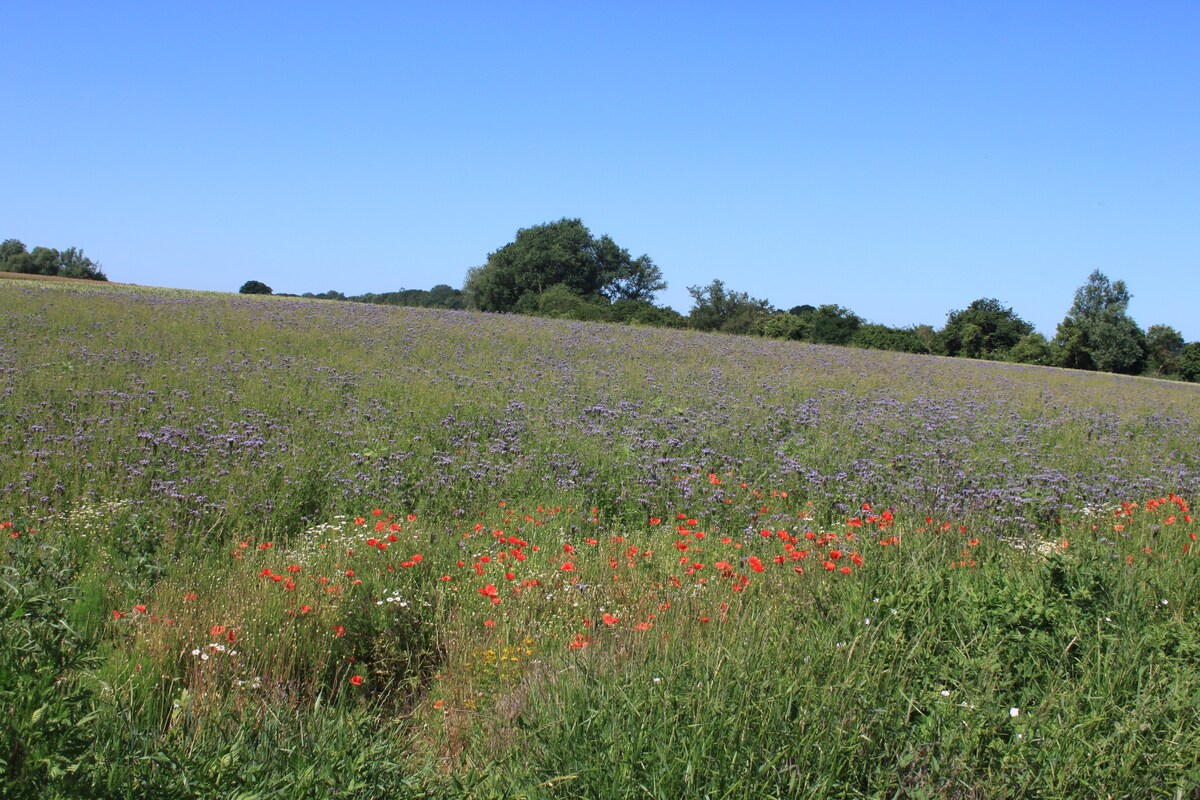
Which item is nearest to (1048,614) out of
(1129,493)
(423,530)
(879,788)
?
(879,788)

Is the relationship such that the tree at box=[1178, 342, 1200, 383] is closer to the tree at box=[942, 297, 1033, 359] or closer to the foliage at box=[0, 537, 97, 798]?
the tree at box=[942, 297, 1033, 359]

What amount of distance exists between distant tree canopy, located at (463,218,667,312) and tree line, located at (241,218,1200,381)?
8 cm

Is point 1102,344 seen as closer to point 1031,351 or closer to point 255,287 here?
point 1031,351

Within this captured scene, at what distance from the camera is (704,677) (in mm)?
2982

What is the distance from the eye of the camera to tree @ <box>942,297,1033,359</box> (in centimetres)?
4016

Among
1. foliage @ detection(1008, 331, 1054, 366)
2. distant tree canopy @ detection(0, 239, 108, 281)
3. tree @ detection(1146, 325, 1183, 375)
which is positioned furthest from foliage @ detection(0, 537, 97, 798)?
distant tree canopy @ detection(0, 239, 108, 281)

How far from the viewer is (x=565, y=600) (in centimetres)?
422

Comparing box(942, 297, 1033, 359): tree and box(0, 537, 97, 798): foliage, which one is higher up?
box(942, 297, 1033, 359): tree

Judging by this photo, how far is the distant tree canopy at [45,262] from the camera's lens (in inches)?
2345

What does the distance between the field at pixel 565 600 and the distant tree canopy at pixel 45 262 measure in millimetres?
60090

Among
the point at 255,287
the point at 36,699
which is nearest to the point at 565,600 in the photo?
the point at 36,699

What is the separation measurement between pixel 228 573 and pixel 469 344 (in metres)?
10.2

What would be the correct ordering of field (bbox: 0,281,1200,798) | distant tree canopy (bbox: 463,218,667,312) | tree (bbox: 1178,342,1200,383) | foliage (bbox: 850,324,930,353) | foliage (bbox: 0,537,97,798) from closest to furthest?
foliage (bbox: 0,537,97,798)
field (bbox: 0,281,1200,798)
foliage (bbox: 850,324,930,353)
tree (bbox: 1178,342,1200,383)
distant tree canopy (bbox: 463,218,667,312)

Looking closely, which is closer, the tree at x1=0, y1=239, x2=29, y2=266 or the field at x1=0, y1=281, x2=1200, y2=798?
the field at x1=0, y1=281, x2=1200, y2=798
